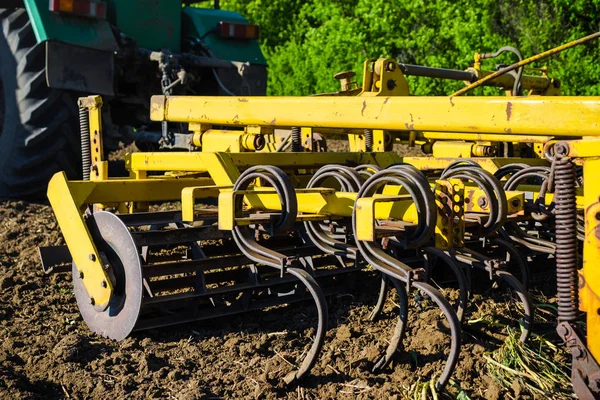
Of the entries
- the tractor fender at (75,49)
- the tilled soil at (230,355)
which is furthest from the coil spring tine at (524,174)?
the tractor fender at (75,49)

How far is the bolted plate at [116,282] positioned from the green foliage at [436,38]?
6.47 metres

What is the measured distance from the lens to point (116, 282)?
12.2ft

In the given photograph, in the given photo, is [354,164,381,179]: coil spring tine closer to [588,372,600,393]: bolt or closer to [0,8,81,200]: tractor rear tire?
[588,372,600,393]: bolt

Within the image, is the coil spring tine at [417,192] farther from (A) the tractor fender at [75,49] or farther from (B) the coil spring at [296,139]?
(A) the tractor fender at [75,49]

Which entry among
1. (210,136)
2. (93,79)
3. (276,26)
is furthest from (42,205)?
(276,26)

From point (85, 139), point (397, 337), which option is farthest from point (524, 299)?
point (85, 139)

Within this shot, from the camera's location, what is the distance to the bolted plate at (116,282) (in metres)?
3.57

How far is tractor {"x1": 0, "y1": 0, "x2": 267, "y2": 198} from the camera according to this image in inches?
228

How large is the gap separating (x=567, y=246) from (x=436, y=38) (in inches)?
353

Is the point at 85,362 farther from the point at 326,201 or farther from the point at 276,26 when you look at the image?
the point at 276,26

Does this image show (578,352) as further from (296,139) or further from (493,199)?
(296,139)

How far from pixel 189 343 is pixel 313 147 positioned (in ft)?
6.65

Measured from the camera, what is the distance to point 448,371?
9.37ft

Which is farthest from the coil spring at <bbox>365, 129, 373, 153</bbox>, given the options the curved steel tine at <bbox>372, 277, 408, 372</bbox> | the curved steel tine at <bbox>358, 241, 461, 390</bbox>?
the curved steel tine at <bbox>358, 241, 461, 390</bbox>
